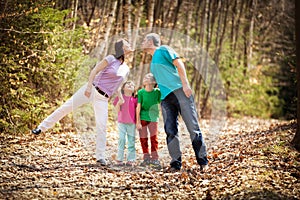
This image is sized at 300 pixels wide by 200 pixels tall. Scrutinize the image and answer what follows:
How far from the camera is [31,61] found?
9.27 m

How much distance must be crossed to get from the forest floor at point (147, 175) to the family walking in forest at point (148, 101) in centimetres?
35

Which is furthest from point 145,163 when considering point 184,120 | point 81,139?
point 81,139

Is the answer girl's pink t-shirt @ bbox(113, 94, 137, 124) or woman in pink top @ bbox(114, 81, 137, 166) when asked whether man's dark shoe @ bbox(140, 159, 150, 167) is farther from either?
girl's pink t-shirt @ bbox(113, 94, 137, 124)

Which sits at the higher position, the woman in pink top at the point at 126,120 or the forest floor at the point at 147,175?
the woman in pink top at the point at 126,120

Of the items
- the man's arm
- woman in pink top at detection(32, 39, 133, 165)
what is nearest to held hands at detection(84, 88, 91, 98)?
woman in pink top at detection(32, 39, 133, 165)

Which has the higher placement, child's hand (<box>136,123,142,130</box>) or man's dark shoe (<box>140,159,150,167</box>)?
child's hand (<box>136,123,142,130</box>)

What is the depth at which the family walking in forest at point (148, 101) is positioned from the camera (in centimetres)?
657

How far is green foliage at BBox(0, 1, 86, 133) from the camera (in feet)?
28.3

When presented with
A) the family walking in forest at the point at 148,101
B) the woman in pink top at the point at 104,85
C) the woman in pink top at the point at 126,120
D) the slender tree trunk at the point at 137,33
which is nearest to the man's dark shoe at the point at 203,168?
the family walking in forest at the point at 148,101

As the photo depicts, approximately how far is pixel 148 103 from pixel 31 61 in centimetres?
327

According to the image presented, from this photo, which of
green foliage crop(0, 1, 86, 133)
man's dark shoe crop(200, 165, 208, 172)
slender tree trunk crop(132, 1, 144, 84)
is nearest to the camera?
man's dark shoe crop(200, 165, 208, 172)

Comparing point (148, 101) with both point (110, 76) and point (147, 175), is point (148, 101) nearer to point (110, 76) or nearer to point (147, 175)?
point (110, 76)

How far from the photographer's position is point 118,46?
22.8ft

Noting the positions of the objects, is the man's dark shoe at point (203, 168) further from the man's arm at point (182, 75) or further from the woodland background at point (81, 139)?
the man's arm at point (182, 75)
